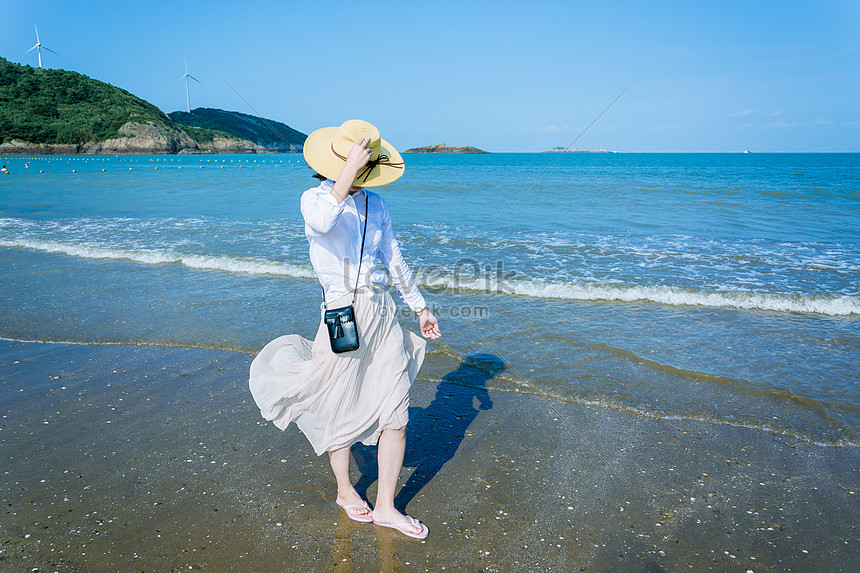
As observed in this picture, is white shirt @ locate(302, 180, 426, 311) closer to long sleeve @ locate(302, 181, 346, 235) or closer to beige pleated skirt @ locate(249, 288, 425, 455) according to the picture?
long sleeve @ locate(302, 181, 346, 235)

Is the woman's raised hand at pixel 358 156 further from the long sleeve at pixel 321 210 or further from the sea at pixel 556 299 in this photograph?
the sea at pixel 556 299

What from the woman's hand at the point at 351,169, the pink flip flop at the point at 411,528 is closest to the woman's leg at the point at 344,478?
the pink flip flop at the point at 411,528

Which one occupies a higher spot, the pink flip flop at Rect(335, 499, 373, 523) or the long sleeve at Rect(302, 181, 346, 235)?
the long sleeve at Rect(302, 181, 346, 235)

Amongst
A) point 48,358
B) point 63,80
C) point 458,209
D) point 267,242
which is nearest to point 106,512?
point 48,358

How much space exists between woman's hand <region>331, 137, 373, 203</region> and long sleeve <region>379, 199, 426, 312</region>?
43cm

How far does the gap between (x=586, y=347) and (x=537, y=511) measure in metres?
3.26

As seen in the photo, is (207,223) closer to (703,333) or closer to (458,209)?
(458,209)

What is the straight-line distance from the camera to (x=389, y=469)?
2936 mm

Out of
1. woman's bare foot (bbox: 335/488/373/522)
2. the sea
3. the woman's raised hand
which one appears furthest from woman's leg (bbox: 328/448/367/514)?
the sea

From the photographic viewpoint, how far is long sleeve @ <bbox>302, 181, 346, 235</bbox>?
2434 millimetres

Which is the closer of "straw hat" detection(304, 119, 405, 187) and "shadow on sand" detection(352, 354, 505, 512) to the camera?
"straw hat" detection(304, 119, 405, 187)

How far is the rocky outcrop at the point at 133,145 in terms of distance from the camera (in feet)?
301

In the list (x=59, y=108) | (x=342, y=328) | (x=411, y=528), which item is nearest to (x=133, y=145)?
(x=59, y=108)

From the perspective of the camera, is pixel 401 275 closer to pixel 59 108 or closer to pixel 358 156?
pixel 358 156
